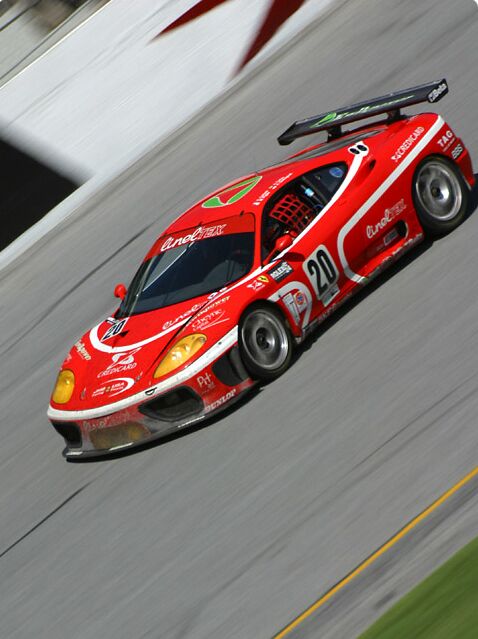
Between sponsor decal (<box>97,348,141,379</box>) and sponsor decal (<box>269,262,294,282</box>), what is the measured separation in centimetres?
99

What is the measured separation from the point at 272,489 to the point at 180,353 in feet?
4.03

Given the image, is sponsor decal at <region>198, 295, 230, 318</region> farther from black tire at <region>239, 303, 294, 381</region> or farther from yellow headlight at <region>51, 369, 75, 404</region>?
yellow headlight at <region>51, 369, 75, 404</region>

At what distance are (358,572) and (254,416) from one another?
203 centimetres

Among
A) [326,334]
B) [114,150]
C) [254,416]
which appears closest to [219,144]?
[114,150]

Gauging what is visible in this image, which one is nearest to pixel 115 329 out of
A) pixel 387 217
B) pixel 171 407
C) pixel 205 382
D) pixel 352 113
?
pixel 171 407

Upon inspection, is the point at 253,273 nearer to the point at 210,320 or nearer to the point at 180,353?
the point at 210,320

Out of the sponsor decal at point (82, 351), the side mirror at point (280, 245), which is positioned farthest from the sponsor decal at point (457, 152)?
the sponsor decal at point (82, 351)

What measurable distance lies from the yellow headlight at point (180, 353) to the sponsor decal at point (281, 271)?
68cm

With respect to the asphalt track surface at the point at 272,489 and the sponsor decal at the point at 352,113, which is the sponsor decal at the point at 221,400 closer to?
the asphalt track surface at the point at 272,489

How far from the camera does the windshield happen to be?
25.8 feet

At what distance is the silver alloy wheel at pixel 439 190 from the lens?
340 inches

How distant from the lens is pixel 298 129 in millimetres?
9586

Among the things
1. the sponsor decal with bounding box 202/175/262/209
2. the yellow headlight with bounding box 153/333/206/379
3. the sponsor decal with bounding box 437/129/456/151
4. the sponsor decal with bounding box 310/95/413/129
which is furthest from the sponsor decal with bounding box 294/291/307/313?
the sponsor decal with bounding box 310/95/413/129

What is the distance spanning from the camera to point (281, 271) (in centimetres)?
776
